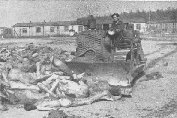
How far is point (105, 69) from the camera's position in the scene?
34.4 ft

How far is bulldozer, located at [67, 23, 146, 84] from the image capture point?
405 inches

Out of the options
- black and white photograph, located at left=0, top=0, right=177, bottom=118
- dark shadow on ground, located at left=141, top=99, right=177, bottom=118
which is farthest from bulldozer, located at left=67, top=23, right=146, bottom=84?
dark shadow on ground, located at left=141, top=99, right=177, bottom=118

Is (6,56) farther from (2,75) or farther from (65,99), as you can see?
(65,99)

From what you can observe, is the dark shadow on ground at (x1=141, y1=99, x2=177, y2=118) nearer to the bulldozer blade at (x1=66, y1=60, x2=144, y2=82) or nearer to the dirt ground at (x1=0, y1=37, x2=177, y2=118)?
the dirt ground at (x1=0, y1=37, x2=177, y2=118)

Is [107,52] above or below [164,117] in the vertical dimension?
above

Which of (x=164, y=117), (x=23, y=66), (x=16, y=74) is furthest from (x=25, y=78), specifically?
(x=164, y=117)

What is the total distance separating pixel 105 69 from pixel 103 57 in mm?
982

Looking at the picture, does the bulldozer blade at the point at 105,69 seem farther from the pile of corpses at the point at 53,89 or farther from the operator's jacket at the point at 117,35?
the operator's jacket at the point at 117,35

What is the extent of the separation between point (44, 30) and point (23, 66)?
42381 millimetres

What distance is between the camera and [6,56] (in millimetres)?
17594

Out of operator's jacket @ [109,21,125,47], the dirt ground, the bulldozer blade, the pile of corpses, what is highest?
operator's jacket @ [109,21,125,47]

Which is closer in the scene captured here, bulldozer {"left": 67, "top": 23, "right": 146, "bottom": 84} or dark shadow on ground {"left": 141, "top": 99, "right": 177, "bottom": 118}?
dark shadow on ground {"left": 141, "top": 99, "right": 177, "bottom": 118}

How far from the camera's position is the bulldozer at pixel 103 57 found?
33.8ft

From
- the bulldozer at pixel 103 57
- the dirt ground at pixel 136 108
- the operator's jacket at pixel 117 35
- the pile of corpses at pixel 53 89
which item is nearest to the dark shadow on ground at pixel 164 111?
the dirt ground at pixel 136 108
